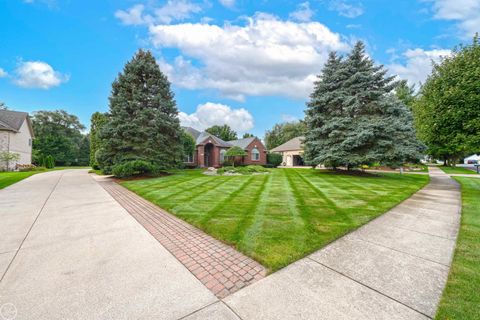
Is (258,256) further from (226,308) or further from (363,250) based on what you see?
(363,250)

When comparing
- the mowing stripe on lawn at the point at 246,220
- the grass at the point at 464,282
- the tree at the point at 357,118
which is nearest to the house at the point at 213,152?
the tree at the point at 357,118

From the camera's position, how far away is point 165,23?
12.0m

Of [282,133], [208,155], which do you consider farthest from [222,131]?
[208,155]

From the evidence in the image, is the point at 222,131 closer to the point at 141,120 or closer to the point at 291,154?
the point at 291,154

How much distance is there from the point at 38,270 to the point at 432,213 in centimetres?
866

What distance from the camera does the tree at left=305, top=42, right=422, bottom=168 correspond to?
13.3 meters

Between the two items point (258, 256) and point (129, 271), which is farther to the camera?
point (258, 256)

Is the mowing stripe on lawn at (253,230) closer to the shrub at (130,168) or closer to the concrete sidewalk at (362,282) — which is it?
the concrete sidewalk at (362,282)

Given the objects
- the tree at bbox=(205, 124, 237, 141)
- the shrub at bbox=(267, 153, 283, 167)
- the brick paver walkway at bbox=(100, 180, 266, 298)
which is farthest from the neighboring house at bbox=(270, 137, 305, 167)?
the brick paver walkway at bbox=(100, 180, 266, 298)

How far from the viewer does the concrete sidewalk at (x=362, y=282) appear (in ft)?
6.61

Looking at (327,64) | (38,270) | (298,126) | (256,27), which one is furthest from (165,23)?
(298,126)

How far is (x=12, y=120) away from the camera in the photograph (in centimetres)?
2348

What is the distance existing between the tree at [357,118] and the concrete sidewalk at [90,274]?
44.4 ft

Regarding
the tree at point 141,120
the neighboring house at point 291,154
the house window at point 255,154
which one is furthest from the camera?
the neighboring house at point 291,154
